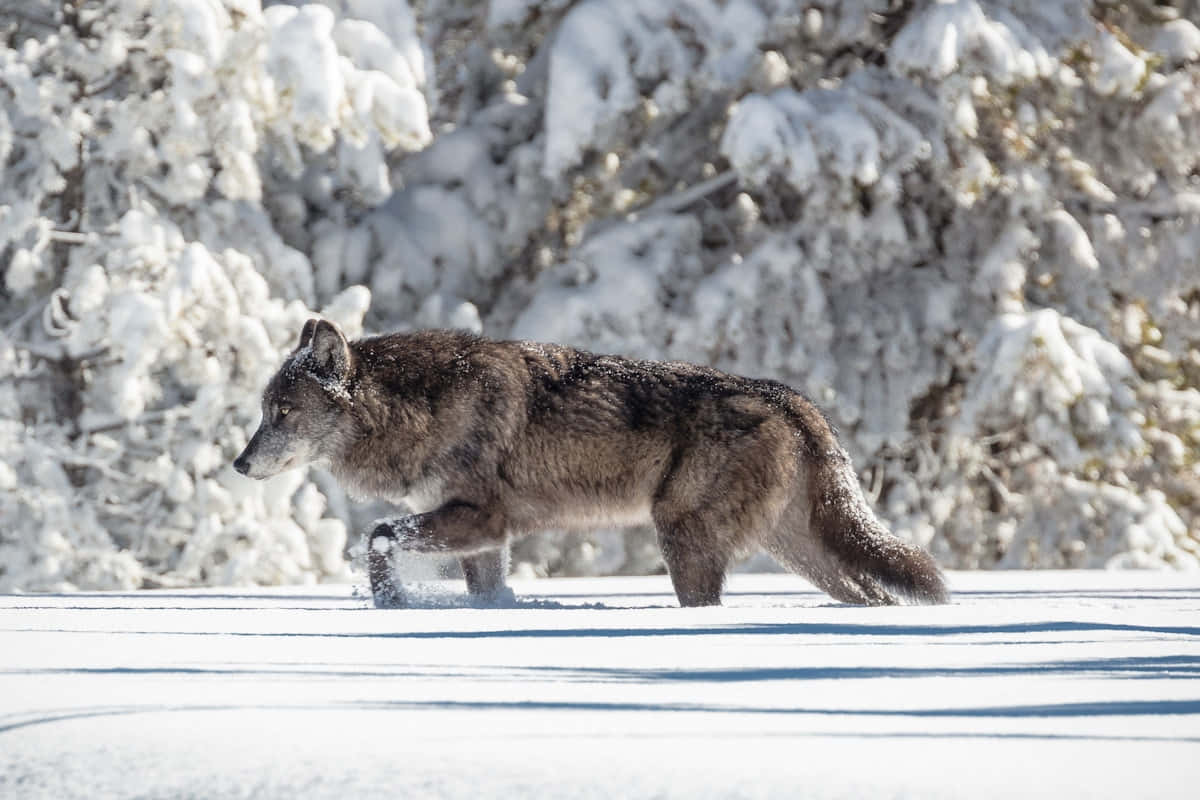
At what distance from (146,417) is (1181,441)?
12.5 meters

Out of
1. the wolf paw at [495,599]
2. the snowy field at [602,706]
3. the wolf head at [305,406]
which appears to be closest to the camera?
the snowy field at [602,706]

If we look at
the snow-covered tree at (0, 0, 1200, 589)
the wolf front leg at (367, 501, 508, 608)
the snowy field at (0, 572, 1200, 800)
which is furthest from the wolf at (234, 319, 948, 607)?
the snow-covered tree at (0, 0, 1200, 589)

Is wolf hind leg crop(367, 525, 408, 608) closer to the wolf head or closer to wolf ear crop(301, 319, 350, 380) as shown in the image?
the wolf head

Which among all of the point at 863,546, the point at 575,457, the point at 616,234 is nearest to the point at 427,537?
the point at 575,457

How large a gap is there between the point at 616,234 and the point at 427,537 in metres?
10.4

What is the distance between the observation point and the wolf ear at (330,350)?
7.24 metres

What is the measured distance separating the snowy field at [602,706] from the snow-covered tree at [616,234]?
8.63 metres

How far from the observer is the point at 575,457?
22.5ft

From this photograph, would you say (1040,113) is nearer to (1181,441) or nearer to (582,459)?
(1181,441)

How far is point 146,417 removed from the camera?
1462cm

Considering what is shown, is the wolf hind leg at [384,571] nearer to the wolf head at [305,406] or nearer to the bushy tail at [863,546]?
the wolf head at [305,406]

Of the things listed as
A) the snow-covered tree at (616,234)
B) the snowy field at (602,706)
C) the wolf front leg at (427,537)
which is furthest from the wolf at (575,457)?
the snow-covered tree at (616,234)

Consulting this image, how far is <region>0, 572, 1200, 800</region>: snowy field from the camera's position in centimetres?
276

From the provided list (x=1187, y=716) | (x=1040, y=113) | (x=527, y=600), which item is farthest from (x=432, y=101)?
(x=1187, y=716)
